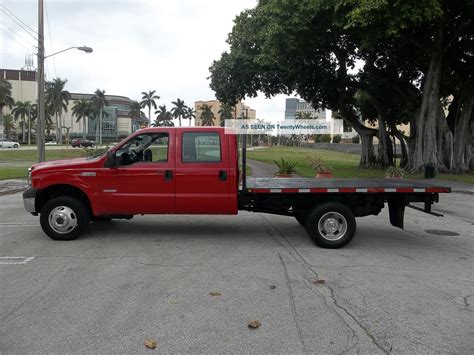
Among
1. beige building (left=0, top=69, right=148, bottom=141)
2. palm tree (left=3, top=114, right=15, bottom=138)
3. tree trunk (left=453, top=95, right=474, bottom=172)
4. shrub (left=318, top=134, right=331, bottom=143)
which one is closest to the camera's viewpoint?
tree trunk (left=453, top=95, right=474, bottom=172)

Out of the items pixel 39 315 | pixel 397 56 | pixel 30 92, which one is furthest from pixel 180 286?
pixel 30 92

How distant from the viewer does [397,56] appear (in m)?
27.4

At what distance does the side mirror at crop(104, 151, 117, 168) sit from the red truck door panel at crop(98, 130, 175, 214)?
58 mm

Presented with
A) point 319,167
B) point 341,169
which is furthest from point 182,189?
point 341,169

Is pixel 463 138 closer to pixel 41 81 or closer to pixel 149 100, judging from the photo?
pixel 41 81

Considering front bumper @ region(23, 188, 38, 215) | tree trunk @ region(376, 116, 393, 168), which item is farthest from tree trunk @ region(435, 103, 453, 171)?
front bumper @ region(23, 188, 38, 215)

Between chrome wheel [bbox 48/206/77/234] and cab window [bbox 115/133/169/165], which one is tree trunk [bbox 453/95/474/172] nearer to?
cab window [bbox 115/133/169/165]

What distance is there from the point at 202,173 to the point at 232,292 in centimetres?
265

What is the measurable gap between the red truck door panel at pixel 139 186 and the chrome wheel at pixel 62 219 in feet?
1.78

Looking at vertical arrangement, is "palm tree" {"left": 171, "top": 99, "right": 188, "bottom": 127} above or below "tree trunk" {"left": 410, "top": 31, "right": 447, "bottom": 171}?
above

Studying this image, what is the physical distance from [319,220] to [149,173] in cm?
283

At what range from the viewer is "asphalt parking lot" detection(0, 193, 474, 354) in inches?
153

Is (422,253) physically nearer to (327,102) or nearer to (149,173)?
(149,173)

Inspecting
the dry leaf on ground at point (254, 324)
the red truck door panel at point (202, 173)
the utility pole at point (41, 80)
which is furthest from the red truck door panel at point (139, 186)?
the utility pole at point (41, 80)
